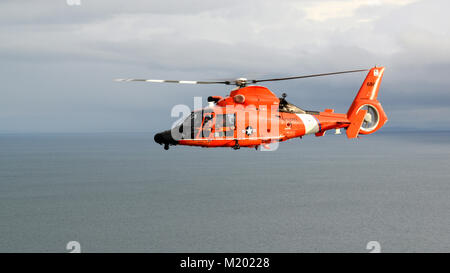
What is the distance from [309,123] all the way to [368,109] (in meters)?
5.84

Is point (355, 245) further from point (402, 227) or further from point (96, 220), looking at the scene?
point (96, 220)

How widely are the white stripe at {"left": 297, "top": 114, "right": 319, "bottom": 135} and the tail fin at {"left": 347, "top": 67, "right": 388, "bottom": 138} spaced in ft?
9.23

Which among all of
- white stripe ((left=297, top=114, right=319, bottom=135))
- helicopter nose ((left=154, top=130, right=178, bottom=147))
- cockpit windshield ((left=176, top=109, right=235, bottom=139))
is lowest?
helicopter nose ((left=154, top=130, right=178, bottom=147))

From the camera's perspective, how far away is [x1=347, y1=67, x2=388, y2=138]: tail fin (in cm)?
3241

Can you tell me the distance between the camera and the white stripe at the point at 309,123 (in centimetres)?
3111

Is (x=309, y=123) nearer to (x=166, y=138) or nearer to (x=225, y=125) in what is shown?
(x=225, y=125)

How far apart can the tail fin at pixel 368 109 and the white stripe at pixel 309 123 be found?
281 centimetres

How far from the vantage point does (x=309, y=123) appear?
3148 cm

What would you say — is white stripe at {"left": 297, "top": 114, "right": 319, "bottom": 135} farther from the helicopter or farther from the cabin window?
the cabin window

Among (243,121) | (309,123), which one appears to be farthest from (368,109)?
(243,121)

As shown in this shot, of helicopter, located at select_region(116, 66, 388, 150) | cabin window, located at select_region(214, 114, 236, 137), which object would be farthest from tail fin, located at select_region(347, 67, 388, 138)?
cabin window, located at select_region(214, 114, 236, 137)
